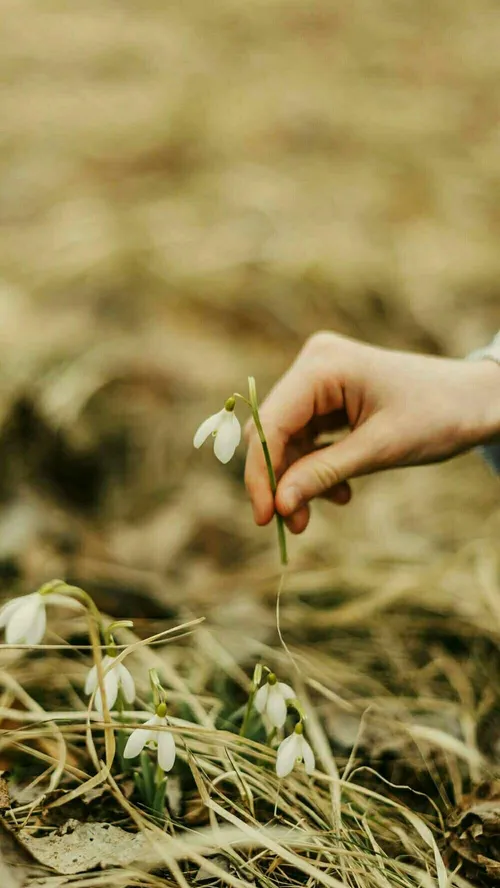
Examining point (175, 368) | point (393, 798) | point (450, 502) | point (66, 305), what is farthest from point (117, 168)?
point (393, 798)

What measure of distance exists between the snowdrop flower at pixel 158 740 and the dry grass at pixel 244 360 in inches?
2.4

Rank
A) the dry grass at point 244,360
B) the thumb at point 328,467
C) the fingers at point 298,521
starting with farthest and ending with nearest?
1. the fingers at point 298,521
2. the thumb at point 328,467
3. the dry grass at point 244,360

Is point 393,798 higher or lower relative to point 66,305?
lower

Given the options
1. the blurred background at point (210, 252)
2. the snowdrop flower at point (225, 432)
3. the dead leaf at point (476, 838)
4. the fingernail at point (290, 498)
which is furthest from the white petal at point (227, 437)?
the blurred background at point (210, 252)

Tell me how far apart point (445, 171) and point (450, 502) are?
2.21m

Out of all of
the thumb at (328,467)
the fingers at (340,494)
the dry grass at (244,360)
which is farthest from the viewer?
the fingers at (340,494)

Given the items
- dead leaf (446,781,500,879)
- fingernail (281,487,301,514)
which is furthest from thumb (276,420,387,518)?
dead leaf (446,781,500,879)

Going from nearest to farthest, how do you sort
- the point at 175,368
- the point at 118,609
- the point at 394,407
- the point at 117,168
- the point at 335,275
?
1. the point at 394,407
2. the point at 118,609
3. the point at 175,368
4. the point at 335,275
5. the point at 117,168

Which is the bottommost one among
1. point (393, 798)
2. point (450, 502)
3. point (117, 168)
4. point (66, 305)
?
point (450, 502)

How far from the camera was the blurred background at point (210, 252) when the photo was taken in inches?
87.5

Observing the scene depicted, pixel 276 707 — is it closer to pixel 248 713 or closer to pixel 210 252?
pixel 248 713

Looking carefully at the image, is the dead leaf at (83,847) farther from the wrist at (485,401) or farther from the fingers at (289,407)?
the wrist at (485,401)

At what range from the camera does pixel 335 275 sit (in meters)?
3.20

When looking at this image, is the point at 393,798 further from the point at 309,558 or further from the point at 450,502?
the point at 450,502
